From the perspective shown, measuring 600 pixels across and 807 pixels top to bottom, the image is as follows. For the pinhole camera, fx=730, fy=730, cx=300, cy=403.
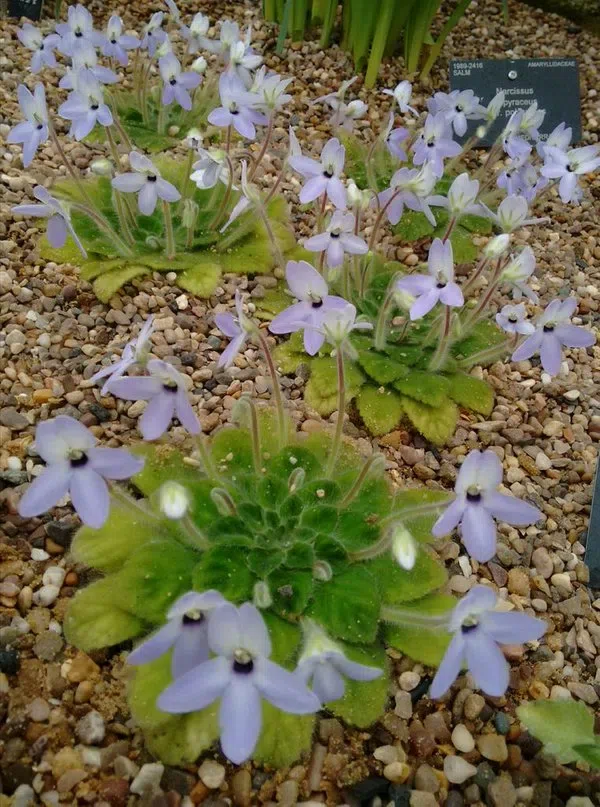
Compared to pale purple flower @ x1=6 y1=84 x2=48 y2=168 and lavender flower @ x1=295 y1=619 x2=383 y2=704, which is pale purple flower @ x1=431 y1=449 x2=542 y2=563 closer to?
lavender flower @ x1=295 y1=619 x2=383 y2=704

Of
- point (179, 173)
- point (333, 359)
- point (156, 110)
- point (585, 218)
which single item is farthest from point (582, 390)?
point (156, 110)

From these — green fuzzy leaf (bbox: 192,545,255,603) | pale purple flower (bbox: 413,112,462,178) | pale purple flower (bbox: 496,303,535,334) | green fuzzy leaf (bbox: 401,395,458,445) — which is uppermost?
pale purple flower (bbox: 413,112,462,178)

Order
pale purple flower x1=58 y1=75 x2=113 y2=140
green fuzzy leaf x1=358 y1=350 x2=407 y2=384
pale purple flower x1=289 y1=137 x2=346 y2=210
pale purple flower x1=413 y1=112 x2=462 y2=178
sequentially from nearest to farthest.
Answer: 1. pale purple flower x1=289 y1=137 x2=346 y2=210
2. green fuzzy leaf x1=358 y1=350 x2=407 y2=384
3. pale purple flower x1=58 y1=75 x2=113 y2=140
4. pale purple flower x1=413 y1=112 x2=462 y2=178

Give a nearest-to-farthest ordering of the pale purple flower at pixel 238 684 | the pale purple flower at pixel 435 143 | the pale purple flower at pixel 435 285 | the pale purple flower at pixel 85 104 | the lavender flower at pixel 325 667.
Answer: the pale purple flower at pixel 238 684 < the lavender flower at pixel 325 667 < the pale purple flower at pixel 435 285 < the pale purple flower at pixel 85 104 < the pale purple flower at pixel 435 143

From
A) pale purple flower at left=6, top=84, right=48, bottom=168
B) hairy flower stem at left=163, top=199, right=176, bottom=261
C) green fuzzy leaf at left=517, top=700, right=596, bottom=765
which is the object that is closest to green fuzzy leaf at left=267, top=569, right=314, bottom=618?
green fuzzy leaf at left=517, top=700, right=596, bottom=765

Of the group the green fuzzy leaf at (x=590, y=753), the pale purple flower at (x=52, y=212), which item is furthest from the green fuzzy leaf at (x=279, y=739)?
the pale purple flower at (x=52, y=212)

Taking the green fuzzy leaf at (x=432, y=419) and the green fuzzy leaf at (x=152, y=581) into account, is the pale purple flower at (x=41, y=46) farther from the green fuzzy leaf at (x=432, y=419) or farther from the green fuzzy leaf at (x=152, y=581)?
the green fuzzy leaf at (x=152, y=581)
